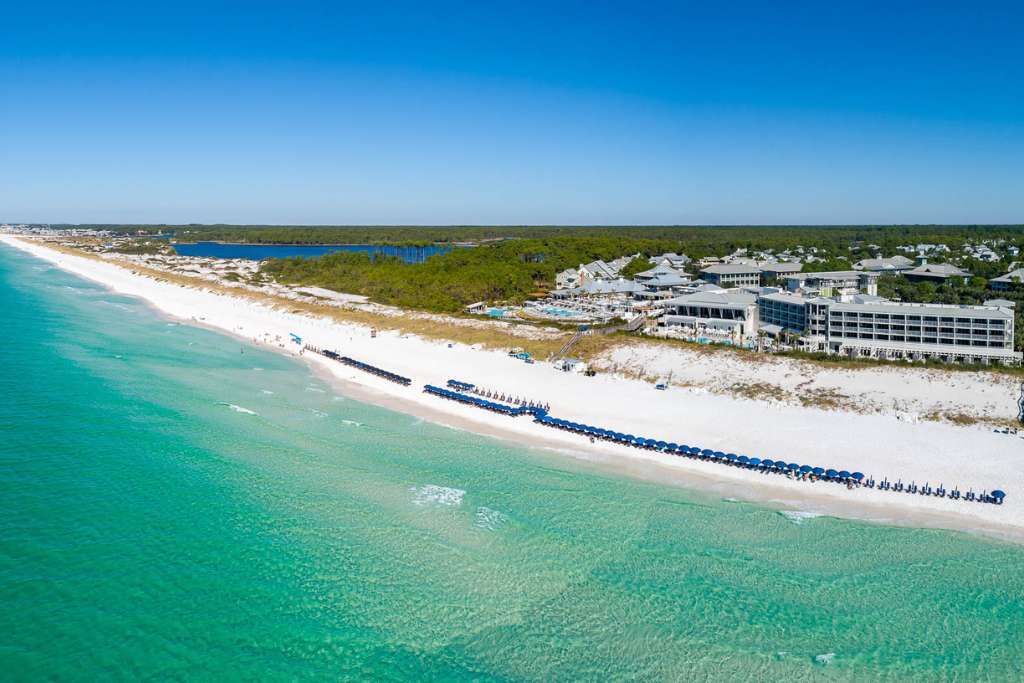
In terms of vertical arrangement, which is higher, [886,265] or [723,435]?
[886,265]

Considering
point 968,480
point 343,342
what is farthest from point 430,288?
point 968,480

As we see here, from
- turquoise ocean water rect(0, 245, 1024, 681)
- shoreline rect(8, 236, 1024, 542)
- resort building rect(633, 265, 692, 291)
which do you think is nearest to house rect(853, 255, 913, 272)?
resort building rect(633, 265, 692, 291)

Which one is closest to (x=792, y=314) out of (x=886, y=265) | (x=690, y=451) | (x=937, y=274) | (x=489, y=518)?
(x=690, y=451)

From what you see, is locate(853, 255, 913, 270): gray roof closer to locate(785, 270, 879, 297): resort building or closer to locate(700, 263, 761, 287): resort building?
→ locate(785, 270, 879, 297): resort building

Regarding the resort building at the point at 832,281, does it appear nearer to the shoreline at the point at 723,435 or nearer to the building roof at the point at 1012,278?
the building roof at the point at 1012,278

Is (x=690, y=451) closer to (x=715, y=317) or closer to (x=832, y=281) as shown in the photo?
(x=715, y=317)

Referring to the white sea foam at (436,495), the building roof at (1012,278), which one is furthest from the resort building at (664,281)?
the white sea foam at (436,495)

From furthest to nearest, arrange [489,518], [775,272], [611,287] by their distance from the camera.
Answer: [775,272] < [611,287] < [489,518]
